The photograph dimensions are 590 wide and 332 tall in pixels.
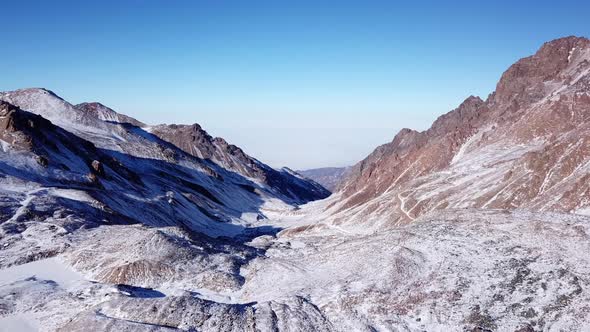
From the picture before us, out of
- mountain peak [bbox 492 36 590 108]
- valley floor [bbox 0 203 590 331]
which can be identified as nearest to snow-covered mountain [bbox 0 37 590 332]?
valley floor [bbox 0 203 590 331]

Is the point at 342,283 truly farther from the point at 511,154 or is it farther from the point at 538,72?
the point at 538,72

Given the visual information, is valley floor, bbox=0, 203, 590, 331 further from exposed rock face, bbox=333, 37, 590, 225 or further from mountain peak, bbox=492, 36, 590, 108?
mountain peak, bbox=492, 36, 590, 108

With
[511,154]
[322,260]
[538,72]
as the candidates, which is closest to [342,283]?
[322,260]

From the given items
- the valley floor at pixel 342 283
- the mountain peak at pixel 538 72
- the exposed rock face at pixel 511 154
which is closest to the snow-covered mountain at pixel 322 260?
the valley floor at pixel 342 283

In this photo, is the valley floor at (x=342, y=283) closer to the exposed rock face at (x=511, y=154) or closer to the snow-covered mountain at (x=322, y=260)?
the snow-covered mountain at (x=322, y=260)

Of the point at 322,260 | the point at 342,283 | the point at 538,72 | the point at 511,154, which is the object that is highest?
the point at 538,72

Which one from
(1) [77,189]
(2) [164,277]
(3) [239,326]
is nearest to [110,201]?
(1) [77,189]

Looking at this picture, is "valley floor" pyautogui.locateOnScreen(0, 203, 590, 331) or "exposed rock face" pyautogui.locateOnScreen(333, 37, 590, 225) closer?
"valley floor" pyautogui.locateOnScreen(0, 203, 590, 331)

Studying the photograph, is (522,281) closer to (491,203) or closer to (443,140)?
(491,203)
